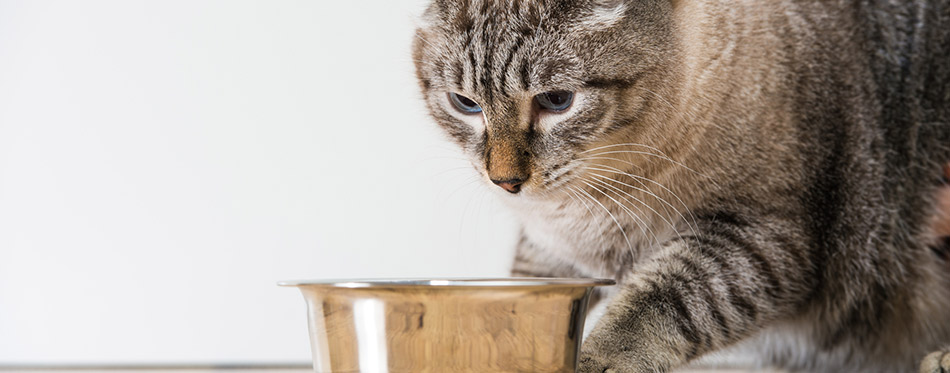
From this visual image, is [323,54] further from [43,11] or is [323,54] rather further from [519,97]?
[519,97]

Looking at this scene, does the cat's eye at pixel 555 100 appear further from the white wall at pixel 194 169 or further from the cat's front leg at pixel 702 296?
the white wall at pixel 194 169

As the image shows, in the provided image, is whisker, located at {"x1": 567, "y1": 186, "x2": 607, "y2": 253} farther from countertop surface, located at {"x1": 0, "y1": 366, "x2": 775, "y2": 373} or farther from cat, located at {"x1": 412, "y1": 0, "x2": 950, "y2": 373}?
countertop surface, located at {"x1": 0, "y1": 366, "x2": 775, "y2": 373}

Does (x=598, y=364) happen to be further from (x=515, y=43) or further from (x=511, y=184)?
(x=515, y=43)

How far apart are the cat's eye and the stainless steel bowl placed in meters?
0.28

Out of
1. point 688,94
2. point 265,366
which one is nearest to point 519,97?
point 688,94

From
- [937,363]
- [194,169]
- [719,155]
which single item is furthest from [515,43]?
[194,169]

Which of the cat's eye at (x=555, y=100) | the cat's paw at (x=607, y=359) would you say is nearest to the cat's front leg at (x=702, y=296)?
the cat's paw at (x=607, y=359)

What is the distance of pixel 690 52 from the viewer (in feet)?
3.52

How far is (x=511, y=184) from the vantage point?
1.02 metres

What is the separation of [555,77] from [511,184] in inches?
5.8

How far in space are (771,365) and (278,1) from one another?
1.14 m

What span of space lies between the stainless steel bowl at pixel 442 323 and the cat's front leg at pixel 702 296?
18 cm

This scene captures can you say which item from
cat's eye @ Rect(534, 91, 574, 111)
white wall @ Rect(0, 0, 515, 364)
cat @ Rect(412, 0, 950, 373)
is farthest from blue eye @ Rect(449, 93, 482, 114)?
white wall @ Rect(0, 0, 515, 364)

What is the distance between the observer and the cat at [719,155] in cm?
100
